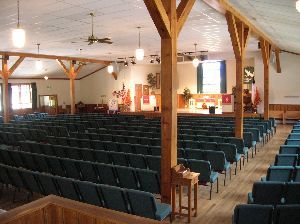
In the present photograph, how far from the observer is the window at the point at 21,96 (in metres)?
22.2

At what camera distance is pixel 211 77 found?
2339 cm

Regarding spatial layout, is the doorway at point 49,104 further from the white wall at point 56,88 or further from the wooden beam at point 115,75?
the wooden beam at point 115,75

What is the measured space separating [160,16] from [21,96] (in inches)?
788

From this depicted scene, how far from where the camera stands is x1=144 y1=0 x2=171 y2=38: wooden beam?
4918mm

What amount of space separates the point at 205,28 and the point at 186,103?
13.1 metres

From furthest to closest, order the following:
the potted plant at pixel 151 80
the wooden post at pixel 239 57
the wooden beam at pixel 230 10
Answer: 1. the potted plant at pixel 151 80
2. the wooden post at pixel 239 57
3. the wooden beam at pixel 230 10

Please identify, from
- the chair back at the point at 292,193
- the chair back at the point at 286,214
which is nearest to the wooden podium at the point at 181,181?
the chair back at the point at 292,193

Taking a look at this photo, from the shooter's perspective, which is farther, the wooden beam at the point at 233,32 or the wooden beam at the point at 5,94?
the wooden beam at the point at 5,94

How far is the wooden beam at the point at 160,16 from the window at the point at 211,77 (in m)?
18.2

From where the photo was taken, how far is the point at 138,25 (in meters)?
10.8

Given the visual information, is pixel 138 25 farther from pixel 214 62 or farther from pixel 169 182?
pixel 214 62

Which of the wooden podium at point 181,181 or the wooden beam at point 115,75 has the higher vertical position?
the wooden beam at point 115,75

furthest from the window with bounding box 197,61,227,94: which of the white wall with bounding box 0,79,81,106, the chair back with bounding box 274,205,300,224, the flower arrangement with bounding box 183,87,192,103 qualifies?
the chair back with bounding box 274,205,300,224

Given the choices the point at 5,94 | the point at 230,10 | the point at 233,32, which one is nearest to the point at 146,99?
the point at 5,94
